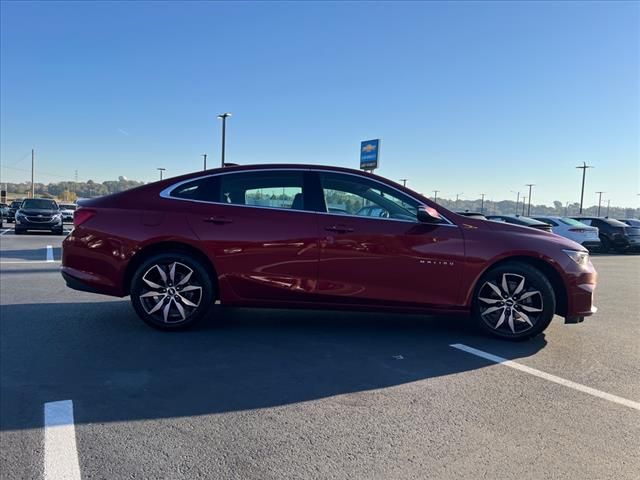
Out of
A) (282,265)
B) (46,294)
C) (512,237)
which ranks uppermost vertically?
(512,237)

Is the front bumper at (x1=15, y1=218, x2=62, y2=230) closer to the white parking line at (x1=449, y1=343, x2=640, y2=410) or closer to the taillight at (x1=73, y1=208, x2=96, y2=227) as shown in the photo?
the taillight at (x1=73, y1=208, x2=96, y2=227)

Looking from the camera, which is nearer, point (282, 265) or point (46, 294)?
point (282, 265)

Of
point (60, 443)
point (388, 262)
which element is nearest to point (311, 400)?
point (60, 443)

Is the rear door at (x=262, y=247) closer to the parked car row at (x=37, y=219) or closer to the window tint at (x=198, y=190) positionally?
the window tint at (x=198, y=190)

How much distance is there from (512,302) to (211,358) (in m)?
2.90

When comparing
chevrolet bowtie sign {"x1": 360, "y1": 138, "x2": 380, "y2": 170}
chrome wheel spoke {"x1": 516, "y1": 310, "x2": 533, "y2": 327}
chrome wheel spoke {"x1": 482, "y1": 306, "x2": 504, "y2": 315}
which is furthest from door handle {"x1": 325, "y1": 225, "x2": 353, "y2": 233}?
chevrolet bowtie sign {"x1": 360, "y1": 138, "x2": 380, "y2": 170}

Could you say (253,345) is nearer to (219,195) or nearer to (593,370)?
(219,195)

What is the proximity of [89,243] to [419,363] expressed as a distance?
11.0 ft

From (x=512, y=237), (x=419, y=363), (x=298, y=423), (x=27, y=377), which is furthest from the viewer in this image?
(x=512, y=237)

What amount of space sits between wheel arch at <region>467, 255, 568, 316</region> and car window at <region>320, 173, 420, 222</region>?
890 mm

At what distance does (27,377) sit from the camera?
11.4ft

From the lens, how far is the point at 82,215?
4727 mm

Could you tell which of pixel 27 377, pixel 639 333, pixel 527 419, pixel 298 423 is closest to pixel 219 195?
pixel 27 377

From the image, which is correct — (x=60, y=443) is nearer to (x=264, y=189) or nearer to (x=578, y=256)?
(x=264, y=189)
